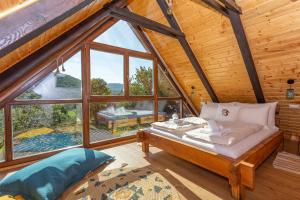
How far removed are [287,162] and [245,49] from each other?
6.43 feet

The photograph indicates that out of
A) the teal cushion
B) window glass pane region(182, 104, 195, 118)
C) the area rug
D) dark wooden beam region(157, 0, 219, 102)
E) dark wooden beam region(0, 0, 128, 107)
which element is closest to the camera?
dark wooden beam region(0, 0, 128, 107)

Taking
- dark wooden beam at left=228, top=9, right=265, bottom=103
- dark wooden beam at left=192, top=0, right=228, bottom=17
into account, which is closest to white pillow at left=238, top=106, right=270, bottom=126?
dark wooden beam at left=228, top=9, right=265, bottom=103

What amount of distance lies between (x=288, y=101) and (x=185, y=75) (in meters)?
2.26

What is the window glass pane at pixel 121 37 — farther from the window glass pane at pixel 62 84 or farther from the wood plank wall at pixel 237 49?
the window glass pane at pixel 62 84

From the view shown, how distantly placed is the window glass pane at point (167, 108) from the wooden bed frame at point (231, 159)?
1.88 m

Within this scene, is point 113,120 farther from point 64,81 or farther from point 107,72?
point 64,81

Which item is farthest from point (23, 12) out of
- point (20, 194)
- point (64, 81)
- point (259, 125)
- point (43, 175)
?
point (259, 125)

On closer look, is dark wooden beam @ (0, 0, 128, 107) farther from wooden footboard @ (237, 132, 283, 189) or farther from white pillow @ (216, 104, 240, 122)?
white pillow @ (216, 104, 240, 122)

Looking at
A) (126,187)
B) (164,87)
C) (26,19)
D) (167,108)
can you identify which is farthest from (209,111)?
(26,19)

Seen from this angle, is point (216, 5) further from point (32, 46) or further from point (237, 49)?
point (32, 46)

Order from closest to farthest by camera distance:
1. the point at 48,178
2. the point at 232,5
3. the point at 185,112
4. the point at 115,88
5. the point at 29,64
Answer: the point at 29,64, the point at 48,178, the point at 232,5, the point at 115,88, the point at 185,112

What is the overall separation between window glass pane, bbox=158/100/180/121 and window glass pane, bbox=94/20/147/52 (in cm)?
166

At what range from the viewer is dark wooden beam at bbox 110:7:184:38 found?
101 inches

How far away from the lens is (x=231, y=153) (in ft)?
6.34
